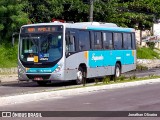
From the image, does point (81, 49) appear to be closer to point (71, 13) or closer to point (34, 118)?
point (34, 118)

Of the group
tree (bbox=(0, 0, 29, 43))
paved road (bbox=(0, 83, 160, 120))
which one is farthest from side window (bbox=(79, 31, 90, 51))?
tree (bbox=(0, 0, 29, 43))

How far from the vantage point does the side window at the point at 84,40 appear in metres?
24.6

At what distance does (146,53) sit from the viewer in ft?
173

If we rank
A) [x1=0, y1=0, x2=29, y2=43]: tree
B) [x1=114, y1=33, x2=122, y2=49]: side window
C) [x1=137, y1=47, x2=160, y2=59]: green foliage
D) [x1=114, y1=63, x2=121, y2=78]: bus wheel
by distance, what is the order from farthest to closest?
[x1=137, y1=47, x2=160, y2=59]: green foliage, [x1=0, y1=0, x2=29, y2=43]: tree, [x1=114, y1=63, x2=121, y2=78]: bus wheel, [x1=114, y1=33, x2=122, y2=49]: side window

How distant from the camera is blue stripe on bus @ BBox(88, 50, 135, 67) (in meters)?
25.7

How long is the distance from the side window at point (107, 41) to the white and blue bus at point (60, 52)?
1.14 ft

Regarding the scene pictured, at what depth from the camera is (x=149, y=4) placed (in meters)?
51.6

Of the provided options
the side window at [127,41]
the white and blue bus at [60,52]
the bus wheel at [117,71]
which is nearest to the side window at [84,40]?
the white and blue bus at [60,52]

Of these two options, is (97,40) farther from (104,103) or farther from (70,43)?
(104,103)

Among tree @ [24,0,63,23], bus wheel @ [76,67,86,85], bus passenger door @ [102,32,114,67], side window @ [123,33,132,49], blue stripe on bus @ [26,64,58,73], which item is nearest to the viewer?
blue stripe on bus @ [26,64,58,73]

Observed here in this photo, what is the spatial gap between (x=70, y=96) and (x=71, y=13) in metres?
27.2

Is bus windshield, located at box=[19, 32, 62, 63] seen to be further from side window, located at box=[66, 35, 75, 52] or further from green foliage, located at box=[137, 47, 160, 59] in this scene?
green foliage, located at box=[137, 47, 160, 59]

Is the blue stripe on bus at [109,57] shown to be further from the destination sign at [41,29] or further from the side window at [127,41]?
the destination sign at [41,29]

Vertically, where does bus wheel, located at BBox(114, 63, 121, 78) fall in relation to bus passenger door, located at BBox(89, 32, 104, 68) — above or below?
below
